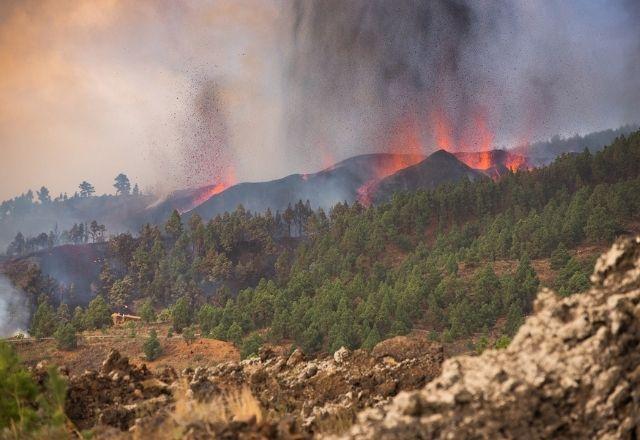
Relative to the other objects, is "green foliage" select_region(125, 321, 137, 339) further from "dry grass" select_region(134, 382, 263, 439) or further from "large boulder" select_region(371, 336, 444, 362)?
"dry grass" select_region(134, 382, 263, 439)

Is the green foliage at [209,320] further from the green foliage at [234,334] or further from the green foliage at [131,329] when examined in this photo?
the green foliage at [131,329]

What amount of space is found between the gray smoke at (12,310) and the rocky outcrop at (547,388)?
79540 mm

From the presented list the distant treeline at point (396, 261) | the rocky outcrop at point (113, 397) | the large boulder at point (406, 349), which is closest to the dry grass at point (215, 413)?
the rocky outcrop at point (113, 397)

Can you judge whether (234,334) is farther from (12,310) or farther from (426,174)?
(426,174)

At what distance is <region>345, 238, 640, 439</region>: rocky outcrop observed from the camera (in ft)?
19.2

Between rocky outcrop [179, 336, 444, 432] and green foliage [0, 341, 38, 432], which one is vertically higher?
green foliage [0, 341, 38, 432]

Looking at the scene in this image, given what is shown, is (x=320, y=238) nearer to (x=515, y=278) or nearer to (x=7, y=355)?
(x=515, y=278)

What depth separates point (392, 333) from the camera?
44.3 m

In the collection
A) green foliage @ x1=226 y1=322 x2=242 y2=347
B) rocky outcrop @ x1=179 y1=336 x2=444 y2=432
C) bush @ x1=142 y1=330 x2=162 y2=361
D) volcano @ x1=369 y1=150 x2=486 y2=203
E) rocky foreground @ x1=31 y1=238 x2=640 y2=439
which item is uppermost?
volcano @ x1=369 y1=150 x2=486 y2=203

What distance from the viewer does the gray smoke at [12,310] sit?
79.7 m

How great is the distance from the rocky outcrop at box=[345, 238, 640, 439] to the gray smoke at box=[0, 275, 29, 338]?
79.5 meters

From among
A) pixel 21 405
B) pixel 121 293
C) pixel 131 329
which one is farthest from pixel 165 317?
pixel 21 405

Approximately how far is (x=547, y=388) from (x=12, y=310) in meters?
93.4

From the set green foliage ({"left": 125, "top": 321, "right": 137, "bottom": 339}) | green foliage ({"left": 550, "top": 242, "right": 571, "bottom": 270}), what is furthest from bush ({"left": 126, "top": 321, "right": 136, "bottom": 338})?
green foliage ({"left": 550, "top": 242, "right": 571, "bottom": 270})
